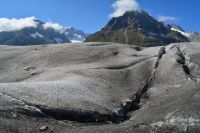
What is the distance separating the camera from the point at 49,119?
1966 cm

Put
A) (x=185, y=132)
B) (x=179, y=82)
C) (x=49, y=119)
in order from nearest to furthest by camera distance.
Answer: (x=185, y=132), (x=49, y=119), (x=179, y=82)

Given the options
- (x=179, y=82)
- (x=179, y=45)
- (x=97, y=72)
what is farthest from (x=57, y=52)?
(x=179, y=82)

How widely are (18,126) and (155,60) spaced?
15.8 m

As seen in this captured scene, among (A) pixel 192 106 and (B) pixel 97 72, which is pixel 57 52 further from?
(A) pixel 192 106

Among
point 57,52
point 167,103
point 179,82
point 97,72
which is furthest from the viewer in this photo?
point 57,52

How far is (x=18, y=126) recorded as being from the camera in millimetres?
18156

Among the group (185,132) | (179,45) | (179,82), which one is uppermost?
(179,45)

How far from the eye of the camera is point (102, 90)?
24.8m

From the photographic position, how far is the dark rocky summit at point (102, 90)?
1889 cm

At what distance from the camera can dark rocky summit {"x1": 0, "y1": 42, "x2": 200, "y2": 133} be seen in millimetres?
18891

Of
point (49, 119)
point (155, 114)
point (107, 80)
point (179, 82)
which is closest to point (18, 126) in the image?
point (49, 119)

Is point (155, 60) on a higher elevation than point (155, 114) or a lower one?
higher

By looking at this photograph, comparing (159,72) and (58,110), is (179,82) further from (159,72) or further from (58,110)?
(58,110)

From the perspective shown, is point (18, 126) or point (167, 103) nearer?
point (18, 126)
